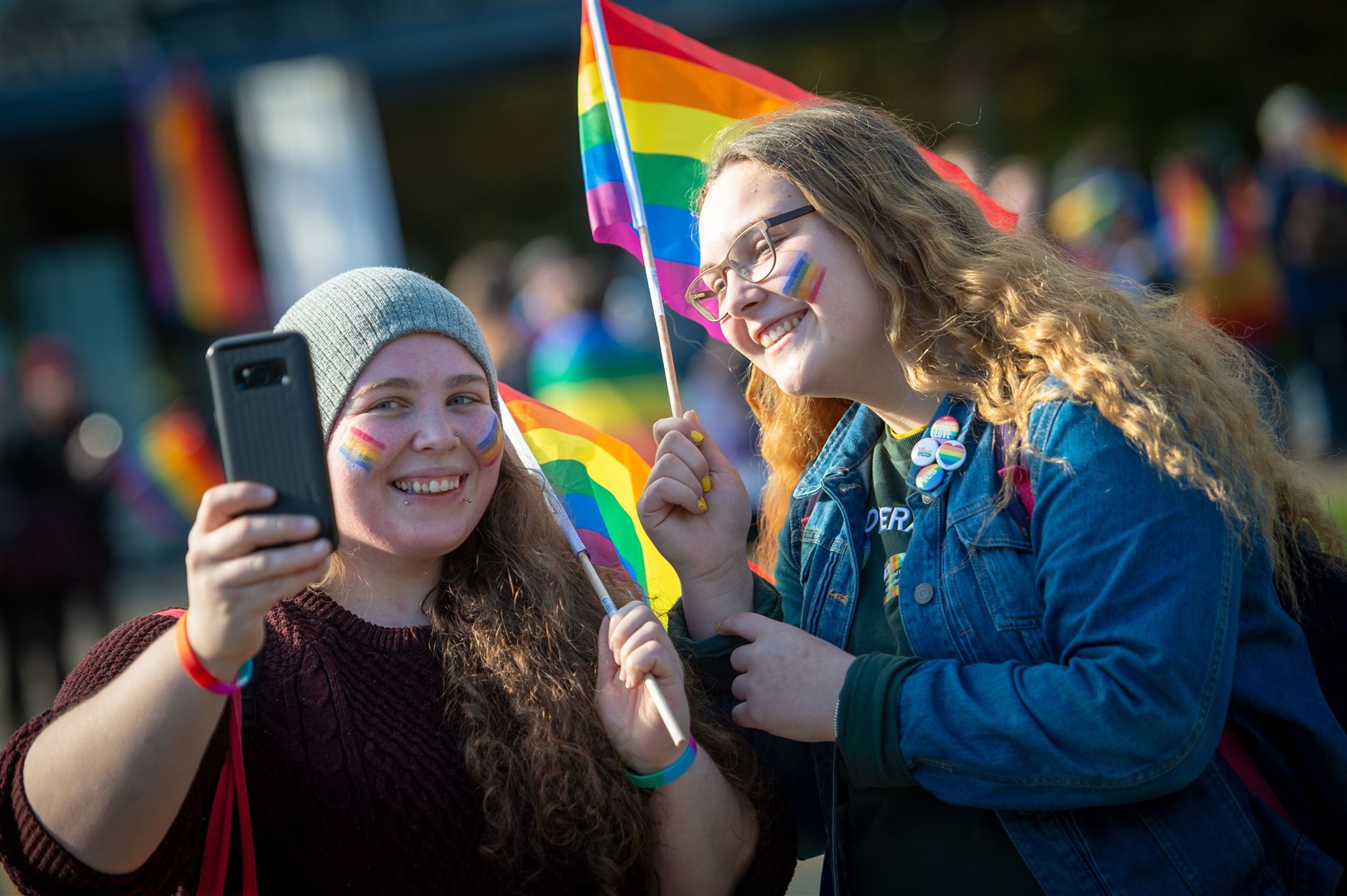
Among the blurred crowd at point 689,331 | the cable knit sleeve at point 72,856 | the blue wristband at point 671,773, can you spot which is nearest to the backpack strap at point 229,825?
the cable knit sleeve at point 72,856

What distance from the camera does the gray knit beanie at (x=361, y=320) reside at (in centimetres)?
233

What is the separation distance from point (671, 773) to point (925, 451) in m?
0.74

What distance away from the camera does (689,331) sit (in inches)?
332

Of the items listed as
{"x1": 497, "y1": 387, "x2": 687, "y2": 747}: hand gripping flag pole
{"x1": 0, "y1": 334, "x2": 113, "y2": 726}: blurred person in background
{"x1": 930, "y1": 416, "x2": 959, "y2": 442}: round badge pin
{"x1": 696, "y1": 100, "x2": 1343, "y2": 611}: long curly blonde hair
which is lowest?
{"x1": 0, "y1": 334, "x2": 113, "y2": 726}: blurred person in background

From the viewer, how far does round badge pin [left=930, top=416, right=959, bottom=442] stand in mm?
2371

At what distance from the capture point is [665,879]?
2.36 metres

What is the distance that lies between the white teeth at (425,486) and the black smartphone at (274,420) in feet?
1.72

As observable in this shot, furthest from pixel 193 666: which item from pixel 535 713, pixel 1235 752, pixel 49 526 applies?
pixel 49 526

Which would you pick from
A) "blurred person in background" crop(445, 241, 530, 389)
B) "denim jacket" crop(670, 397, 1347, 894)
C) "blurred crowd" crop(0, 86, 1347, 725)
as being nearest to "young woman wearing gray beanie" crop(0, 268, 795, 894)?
"denim jacket" crop(670, 397, 1347, 894)

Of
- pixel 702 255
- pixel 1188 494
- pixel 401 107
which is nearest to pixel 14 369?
pixel 401 107

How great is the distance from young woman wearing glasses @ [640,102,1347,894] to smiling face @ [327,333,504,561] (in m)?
0.42

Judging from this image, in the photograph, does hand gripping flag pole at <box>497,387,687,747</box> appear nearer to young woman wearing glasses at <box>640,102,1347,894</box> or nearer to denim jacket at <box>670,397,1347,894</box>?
young woman wearing glasses at <box>640,102,1347,894</box>

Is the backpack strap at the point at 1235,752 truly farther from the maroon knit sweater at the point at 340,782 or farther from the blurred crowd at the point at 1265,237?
the blurred crowd at the point at 1265,237

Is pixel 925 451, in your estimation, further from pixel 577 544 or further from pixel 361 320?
pixel 361 320
